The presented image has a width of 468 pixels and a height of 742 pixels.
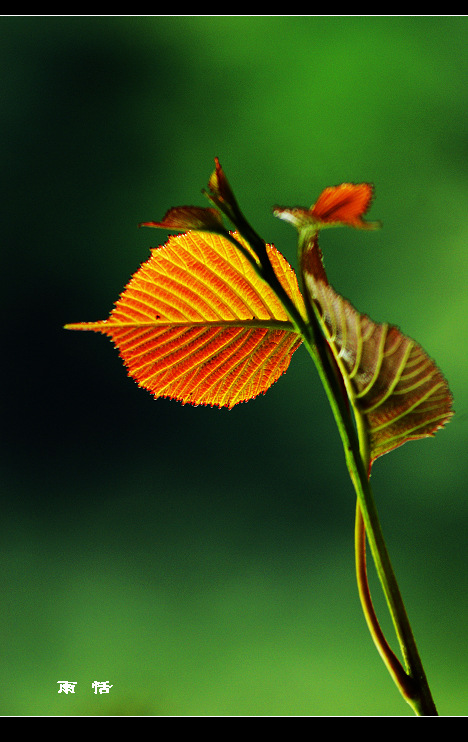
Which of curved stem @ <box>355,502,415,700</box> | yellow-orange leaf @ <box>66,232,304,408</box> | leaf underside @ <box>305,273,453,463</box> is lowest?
curved stem @ <box>355,502,415,700</box>

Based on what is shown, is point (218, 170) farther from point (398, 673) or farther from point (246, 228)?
point (398, 673)

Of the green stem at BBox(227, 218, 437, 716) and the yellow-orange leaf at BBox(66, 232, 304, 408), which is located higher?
the yellow-orange leaf at BBox(66, 232, 304, 408)

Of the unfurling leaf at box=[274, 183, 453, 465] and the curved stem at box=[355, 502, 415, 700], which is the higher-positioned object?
the unfurling leaf at box=[274, 183, 453, 465]

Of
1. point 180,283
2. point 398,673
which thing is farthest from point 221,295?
point 398,673

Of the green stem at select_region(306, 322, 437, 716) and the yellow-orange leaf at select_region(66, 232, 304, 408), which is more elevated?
the yellow-orange leaf at select_region(66, 232, 304, 408)

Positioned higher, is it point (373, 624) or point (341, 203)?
point (341, 203)
